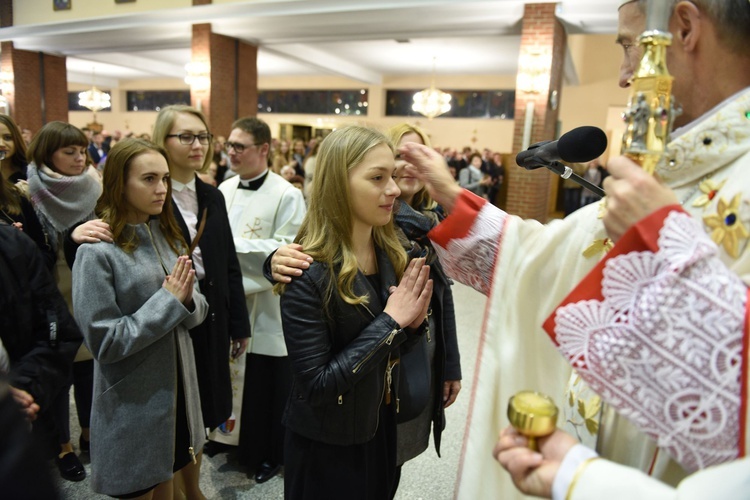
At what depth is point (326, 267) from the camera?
144cm

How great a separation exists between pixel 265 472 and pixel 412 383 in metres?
1.28

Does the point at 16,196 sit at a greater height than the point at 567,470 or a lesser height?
greater

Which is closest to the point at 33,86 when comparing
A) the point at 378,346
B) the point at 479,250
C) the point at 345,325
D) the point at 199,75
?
the point at 199,75

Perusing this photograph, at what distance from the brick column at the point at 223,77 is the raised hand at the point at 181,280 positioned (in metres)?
8.41

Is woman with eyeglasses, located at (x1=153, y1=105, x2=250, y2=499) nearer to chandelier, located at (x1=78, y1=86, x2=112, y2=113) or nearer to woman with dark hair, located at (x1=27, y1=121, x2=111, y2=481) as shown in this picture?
woman with dark hair, located at (x1=27, y1=121, x2=111, y2=481)

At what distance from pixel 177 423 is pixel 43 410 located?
0.49 m

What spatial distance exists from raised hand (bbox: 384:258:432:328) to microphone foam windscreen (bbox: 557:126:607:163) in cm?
51

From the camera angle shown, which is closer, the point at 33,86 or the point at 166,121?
the point at 166,121

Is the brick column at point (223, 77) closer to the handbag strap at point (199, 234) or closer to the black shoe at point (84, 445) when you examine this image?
the black shoe at point (84, 445)

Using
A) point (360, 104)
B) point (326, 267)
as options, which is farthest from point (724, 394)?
point (360, 104)

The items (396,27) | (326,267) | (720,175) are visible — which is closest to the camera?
(720,175)

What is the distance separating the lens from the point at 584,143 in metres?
1.10

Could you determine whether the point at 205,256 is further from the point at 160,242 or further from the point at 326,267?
the point at 326,267

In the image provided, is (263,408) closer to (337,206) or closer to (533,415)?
(337,206)
